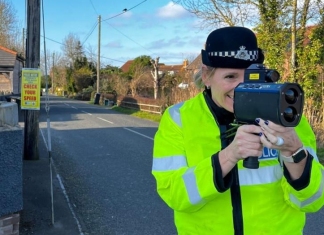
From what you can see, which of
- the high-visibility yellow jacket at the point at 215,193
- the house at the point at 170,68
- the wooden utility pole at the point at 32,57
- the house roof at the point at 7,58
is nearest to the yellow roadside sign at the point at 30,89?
the wooden utility pole at the point at 32,57

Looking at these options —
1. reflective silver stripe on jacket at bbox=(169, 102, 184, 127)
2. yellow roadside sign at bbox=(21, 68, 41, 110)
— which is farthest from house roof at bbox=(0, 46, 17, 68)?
reflective silver stripe on jacket at bbox=(169, 102, 184, 127)

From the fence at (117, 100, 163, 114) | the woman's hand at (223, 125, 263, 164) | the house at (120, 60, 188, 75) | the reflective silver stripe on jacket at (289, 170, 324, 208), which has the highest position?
the house at (120, 60, 188, 75)

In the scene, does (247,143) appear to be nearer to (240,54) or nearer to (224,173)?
(224,173)

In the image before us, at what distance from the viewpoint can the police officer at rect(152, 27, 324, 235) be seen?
1584mm

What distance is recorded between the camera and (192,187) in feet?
5.26

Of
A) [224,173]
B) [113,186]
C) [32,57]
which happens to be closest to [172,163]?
[224,173]

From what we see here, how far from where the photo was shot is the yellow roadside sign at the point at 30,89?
244 inches

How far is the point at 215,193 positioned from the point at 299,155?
1.16 feet

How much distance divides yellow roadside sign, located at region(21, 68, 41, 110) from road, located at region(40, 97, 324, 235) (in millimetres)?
1528

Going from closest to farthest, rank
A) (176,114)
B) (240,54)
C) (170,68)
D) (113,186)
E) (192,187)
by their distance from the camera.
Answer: (192,187) < (240,54) < (176,114) < (113,186) < (170,68)

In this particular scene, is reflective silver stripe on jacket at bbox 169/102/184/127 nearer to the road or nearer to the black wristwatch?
the black wristwatch

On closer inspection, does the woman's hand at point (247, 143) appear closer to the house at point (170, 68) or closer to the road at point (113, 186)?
the road at point (113, 186)

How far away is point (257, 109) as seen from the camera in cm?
134

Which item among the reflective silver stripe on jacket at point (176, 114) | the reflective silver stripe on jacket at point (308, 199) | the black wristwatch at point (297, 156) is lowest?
the reflective silver stripe on jacket at point (308, 199)
